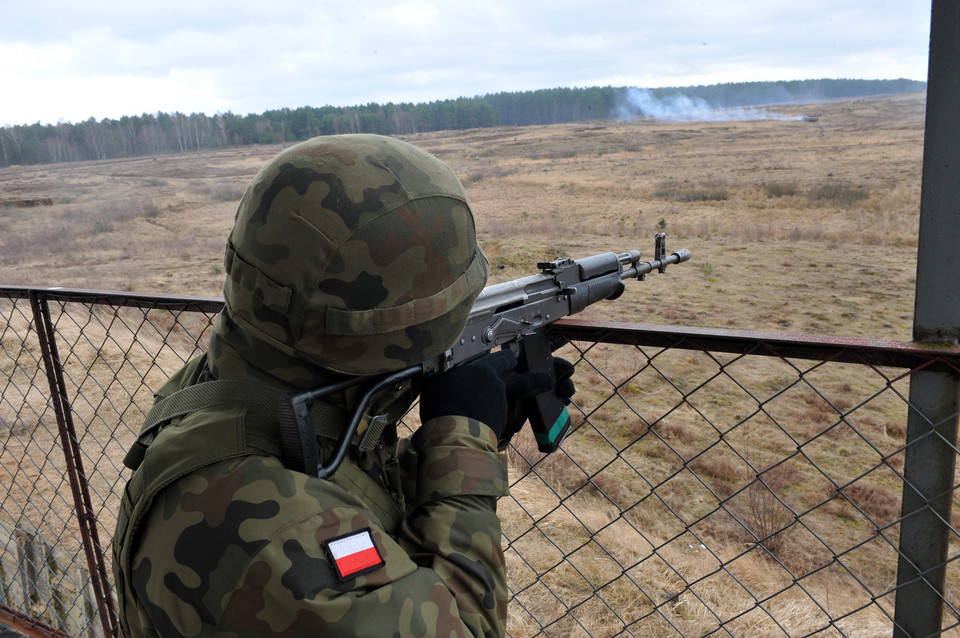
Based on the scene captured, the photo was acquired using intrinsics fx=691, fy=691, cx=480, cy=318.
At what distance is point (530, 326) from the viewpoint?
77.1 inches

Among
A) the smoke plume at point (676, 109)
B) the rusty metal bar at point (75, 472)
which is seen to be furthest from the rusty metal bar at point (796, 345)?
→ the smoke plume at point (676, 109)

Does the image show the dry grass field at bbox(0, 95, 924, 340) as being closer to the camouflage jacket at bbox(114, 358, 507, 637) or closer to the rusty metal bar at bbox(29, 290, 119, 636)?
the rusty metal bar at bbox(29, 290, 119, 636)

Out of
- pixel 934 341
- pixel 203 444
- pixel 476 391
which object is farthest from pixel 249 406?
pixel 934 341

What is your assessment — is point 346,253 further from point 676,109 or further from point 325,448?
point 676,109

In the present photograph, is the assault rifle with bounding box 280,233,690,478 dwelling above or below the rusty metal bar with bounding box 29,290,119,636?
above

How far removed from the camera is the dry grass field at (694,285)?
Answer: 4.69 m

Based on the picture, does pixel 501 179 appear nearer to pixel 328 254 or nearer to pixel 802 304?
pixel 802 304

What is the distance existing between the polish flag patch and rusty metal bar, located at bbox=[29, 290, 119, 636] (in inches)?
72.7

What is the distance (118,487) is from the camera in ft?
17.2

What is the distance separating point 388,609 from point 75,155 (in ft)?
286

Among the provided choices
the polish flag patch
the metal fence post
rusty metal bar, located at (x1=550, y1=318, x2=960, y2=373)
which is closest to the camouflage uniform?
the polish flag patch

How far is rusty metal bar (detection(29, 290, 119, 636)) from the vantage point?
254cm

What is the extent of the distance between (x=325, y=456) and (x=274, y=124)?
75347 mm

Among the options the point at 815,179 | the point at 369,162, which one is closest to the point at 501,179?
the point at 815,179
